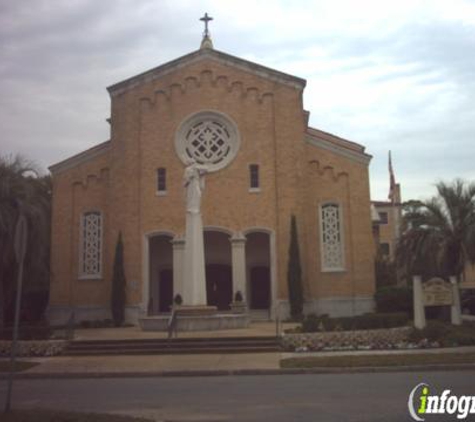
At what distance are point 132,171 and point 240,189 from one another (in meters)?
5.88

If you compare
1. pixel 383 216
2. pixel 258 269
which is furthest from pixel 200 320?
pixel 383 216

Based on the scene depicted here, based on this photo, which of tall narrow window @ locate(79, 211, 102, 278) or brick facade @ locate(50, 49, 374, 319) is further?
tall narrow window @ locate(79, 211, 102, 278)

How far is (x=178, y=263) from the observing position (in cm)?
A: 3284

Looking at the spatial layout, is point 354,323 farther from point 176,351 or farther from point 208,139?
point 208,139

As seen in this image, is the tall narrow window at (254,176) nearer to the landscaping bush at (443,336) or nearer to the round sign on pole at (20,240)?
the landscaping bush at (443,336)

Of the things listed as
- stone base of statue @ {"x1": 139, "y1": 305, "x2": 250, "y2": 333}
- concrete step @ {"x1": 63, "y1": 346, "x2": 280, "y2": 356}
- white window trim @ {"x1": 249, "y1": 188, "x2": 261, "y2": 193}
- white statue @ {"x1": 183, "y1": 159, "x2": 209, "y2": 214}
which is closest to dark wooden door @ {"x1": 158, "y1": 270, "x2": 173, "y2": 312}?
white window trim @ {"x1": 249, "y1": 188, "x2": 261, "y2": 193}

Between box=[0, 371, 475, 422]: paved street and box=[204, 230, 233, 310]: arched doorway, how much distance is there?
65.8 feet

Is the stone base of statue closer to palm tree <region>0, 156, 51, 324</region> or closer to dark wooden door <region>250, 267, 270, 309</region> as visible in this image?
palm tree <region>0, 156, 51, 324</region>

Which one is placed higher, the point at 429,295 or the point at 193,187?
the point at 193,187

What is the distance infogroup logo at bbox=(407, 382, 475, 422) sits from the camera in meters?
9.28

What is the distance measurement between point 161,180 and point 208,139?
3393mm

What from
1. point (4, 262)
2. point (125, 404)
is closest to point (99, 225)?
point (4, 262)

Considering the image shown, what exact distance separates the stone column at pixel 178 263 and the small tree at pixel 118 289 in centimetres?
262

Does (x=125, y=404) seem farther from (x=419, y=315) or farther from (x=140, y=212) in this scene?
(x=140, y=212)
